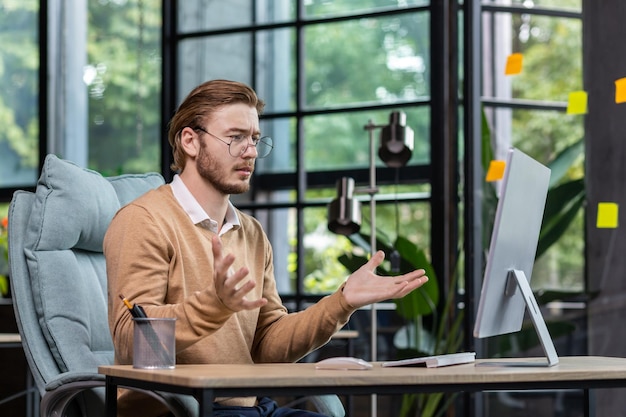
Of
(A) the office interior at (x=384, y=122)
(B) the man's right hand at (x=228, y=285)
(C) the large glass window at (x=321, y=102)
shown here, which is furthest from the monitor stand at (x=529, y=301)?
(C) the large glass window at (x=321, y=102)

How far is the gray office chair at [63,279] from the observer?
2.21m

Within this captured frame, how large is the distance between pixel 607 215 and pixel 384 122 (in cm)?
116

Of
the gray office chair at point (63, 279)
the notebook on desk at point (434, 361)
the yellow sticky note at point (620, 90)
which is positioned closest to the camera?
the notebook on desk at point (434, 361)

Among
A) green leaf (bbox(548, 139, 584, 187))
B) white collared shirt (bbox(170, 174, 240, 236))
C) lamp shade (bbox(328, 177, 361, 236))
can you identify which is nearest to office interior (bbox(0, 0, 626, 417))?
green leaf (bbox(548, 139, 584, 187))

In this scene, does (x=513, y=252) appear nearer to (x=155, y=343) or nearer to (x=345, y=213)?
(x=155, y=343)

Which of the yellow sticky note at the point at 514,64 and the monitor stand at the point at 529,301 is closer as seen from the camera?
the monitor stand at the point at 529,301

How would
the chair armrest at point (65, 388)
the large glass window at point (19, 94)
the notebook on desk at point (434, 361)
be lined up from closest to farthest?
the notebook on desk at point (434, 361)
the chair armrest at point (65, 388)
the large glass window at point (19, 94)

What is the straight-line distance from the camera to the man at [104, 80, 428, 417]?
1908 millimetres

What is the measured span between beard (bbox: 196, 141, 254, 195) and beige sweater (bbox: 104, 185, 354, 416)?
94 millimetres

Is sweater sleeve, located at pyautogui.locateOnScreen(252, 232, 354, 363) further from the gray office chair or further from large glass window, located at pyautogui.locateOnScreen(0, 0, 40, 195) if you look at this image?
large glass window, located at pyautogui.locateOnScreen(0, 0, 40, 195)

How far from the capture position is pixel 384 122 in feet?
13.7

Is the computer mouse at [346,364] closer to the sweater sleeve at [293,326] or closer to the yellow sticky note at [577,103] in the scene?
the sweater sleeve at [293,326]

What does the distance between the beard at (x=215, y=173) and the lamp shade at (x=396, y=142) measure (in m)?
1.78

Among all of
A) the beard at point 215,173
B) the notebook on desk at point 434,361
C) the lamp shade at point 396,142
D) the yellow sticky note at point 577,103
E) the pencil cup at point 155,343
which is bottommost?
the notebook on desk at point 434,361
